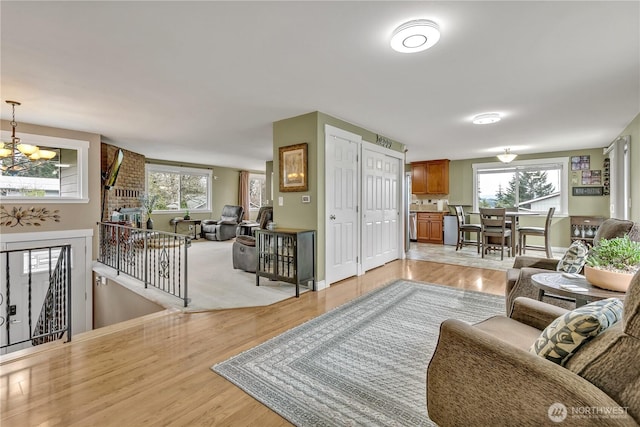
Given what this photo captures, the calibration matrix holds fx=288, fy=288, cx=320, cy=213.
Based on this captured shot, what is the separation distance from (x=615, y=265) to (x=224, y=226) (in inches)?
321

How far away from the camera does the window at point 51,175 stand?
445 centimetres

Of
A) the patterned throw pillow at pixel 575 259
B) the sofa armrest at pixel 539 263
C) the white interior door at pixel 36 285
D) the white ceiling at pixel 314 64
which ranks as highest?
the white ceiling at pixel 314 64

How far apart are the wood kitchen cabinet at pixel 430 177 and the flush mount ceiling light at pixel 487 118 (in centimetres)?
389

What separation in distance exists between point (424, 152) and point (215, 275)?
5.48 metres

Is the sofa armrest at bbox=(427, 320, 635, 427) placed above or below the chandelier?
below

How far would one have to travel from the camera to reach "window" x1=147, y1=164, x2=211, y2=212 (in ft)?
27.6

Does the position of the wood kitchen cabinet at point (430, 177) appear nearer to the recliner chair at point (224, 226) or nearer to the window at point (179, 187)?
the recliner chair at point (224, 226)

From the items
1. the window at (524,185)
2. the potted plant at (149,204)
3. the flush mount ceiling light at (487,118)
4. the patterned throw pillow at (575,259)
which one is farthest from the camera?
the potted plant at (149,204)

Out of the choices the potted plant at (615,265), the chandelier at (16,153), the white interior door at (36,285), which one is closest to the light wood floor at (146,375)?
the potted plant at (615,265)

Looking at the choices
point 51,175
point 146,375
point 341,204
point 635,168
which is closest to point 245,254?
point 341,204

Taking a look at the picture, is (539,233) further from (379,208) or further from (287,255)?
(287,255)

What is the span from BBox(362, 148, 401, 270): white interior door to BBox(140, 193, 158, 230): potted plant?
5748 mm

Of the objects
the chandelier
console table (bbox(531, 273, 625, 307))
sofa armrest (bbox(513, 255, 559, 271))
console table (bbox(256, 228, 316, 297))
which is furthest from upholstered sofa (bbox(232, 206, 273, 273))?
console table (bbox(531, 273, 625, 307))

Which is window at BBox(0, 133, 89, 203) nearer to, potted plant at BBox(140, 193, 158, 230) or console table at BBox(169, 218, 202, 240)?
potted plant at BBox(140, 193, 158, 230)
